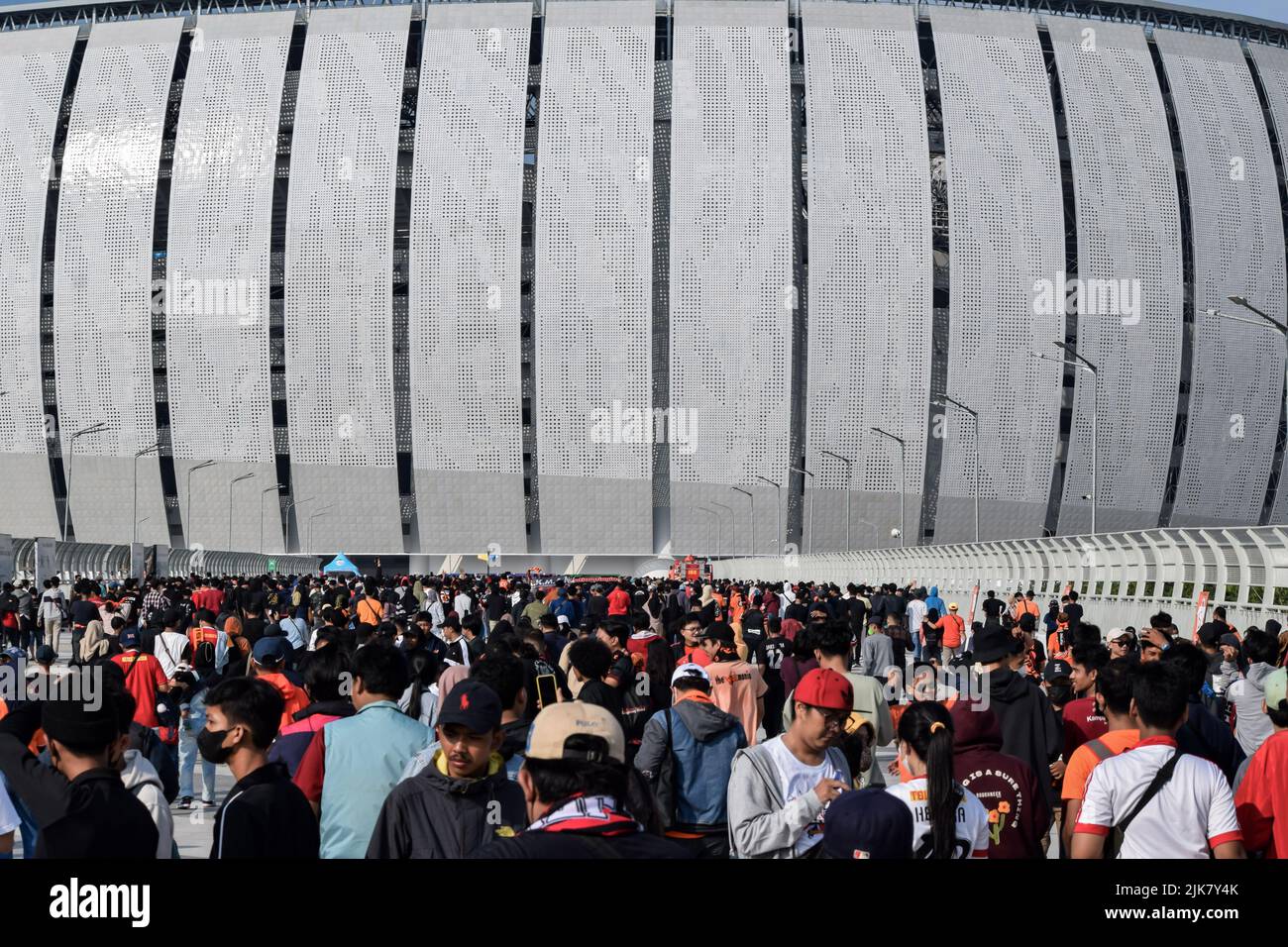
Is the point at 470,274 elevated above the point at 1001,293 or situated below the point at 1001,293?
above

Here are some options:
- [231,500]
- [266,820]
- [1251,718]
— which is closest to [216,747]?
[266,820]

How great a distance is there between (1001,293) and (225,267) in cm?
Answer: 3783

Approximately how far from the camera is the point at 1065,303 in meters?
75.1

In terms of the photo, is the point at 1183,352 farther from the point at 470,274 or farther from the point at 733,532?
the point at 470,274

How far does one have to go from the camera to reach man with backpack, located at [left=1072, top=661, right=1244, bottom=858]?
16.2 ft

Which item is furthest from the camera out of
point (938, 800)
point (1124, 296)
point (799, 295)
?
point (799, 295)

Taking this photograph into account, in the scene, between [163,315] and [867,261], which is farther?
[163,315]

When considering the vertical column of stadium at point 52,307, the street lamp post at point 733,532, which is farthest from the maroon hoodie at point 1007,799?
the vertical column of stadium at point 52,307

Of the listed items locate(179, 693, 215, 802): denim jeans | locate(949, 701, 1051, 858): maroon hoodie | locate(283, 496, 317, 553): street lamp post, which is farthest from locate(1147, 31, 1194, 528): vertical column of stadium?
locate(949, 701, 1051, 858): maroon hoodie

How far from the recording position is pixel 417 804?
15.5 ft

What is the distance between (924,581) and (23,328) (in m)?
52.0
